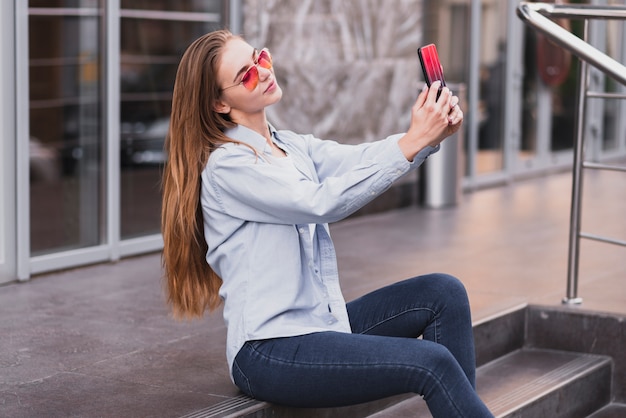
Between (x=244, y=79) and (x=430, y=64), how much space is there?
48 cm

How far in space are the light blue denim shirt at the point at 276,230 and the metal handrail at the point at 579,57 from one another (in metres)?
1.21

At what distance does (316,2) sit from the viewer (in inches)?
258

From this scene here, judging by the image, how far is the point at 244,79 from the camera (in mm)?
2699

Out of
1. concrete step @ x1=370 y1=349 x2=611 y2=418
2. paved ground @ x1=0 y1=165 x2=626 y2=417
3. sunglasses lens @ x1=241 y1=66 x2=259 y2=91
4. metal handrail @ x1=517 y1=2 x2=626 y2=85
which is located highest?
metal handrail @ x1=517 y1=2 x2=626 y2=85

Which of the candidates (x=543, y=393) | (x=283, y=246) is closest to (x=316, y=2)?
(x=543, y=393)

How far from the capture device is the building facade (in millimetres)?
4750

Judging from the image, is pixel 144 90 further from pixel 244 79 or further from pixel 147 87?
pixel 244 79


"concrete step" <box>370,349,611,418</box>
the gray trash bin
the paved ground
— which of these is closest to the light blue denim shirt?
the paved ground

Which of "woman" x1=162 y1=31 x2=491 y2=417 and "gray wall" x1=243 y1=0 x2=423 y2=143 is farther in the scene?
"gray wall" x1=243 y1=0 x2=423 y2=143

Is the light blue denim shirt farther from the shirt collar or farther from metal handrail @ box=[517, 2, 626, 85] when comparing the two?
metal handrail @ box=[517, 2, 626, 85]

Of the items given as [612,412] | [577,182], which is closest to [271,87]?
[577,182]

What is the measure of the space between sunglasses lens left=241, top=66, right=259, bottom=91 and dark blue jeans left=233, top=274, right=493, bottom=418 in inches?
25.8

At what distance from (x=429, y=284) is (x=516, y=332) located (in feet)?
4.59

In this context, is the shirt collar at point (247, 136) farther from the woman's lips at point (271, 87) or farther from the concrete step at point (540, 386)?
the concrete step at point (540, 386)
